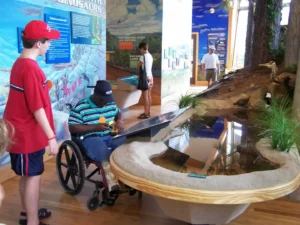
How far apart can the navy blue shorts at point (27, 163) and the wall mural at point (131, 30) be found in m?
6.81

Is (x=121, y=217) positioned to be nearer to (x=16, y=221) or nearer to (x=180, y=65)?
(x=16, y=221)

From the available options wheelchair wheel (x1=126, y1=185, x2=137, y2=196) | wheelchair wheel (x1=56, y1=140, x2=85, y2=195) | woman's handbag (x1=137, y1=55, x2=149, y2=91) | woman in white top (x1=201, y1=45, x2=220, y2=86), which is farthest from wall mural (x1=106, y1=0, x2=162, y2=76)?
wheelchair wheel (x1=126, y1=185, x2=137, y2=196)

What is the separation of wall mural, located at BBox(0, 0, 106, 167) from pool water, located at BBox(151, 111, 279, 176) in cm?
199

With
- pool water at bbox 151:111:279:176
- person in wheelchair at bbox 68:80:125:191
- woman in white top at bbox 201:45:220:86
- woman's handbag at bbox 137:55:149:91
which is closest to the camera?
pool water at bbox 151:111:279:176

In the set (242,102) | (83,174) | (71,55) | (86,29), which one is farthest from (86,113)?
(86,29)

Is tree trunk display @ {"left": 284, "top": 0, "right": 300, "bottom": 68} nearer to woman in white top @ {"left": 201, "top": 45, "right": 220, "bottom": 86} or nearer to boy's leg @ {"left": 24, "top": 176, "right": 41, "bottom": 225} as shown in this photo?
boy's leg @ {"left": 24, "top": 176, "right": 41, "bottom": 225}

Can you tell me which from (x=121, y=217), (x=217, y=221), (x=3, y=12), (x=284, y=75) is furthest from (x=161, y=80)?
(x=217, y=221)

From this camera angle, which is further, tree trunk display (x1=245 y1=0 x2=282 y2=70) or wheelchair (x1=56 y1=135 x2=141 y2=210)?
tree trunk display (x1=245 y1=0 x2=282 y2=70)

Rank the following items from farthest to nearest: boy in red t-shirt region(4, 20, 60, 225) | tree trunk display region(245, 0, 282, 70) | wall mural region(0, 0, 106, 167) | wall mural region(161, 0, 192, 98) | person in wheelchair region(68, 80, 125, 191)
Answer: wall mural region(161, 0, 192, 98) → tree trunk display region(245, 0, 282, 70) → wall mural region(0, 0, 106, 167) → person in wheelchair region(68, 80, 125, 191) → boy in red t-shirt region(4, 20, 60, 225)

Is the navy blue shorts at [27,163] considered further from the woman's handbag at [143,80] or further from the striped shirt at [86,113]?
the woman's handbag at [143,80]

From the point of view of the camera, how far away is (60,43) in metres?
4.21

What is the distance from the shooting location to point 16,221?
2619mm

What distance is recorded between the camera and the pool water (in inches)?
68.7

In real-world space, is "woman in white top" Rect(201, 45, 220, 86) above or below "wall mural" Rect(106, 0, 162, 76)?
below
